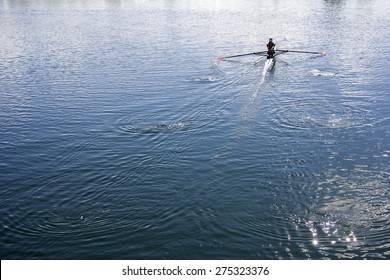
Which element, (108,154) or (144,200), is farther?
(108,154)

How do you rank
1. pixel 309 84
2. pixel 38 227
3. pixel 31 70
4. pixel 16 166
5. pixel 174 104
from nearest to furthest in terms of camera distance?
pixel 38 227 < pixel 16 166 < pixel 174 104 < pixel 309 84 < pixel 31 70

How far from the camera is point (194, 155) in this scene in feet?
104

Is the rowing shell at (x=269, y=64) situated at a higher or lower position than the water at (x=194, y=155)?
higher

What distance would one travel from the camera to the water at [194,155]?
2262cm

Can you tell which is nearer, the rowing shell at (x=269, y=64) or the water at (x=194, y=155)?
the water at (x=194, y=155)

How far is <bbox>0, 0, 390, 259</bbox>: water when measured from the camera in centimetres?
2262

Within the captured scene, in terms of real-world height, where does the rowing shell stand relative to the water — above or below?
above

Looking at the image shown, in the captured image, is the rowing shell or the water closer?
the water

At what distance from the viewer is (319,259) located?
2081 cm

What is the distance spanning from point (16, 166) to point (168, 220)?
1405cm

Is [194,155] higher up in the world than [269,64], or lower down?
lower down

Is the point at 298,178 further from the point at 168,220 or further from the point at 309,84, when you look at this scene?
the point at 309,84

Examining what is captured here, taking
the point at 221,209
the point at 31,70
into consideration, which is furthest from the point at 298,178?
the point at 31,70

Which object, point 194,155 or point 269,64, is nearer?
point 194,155
